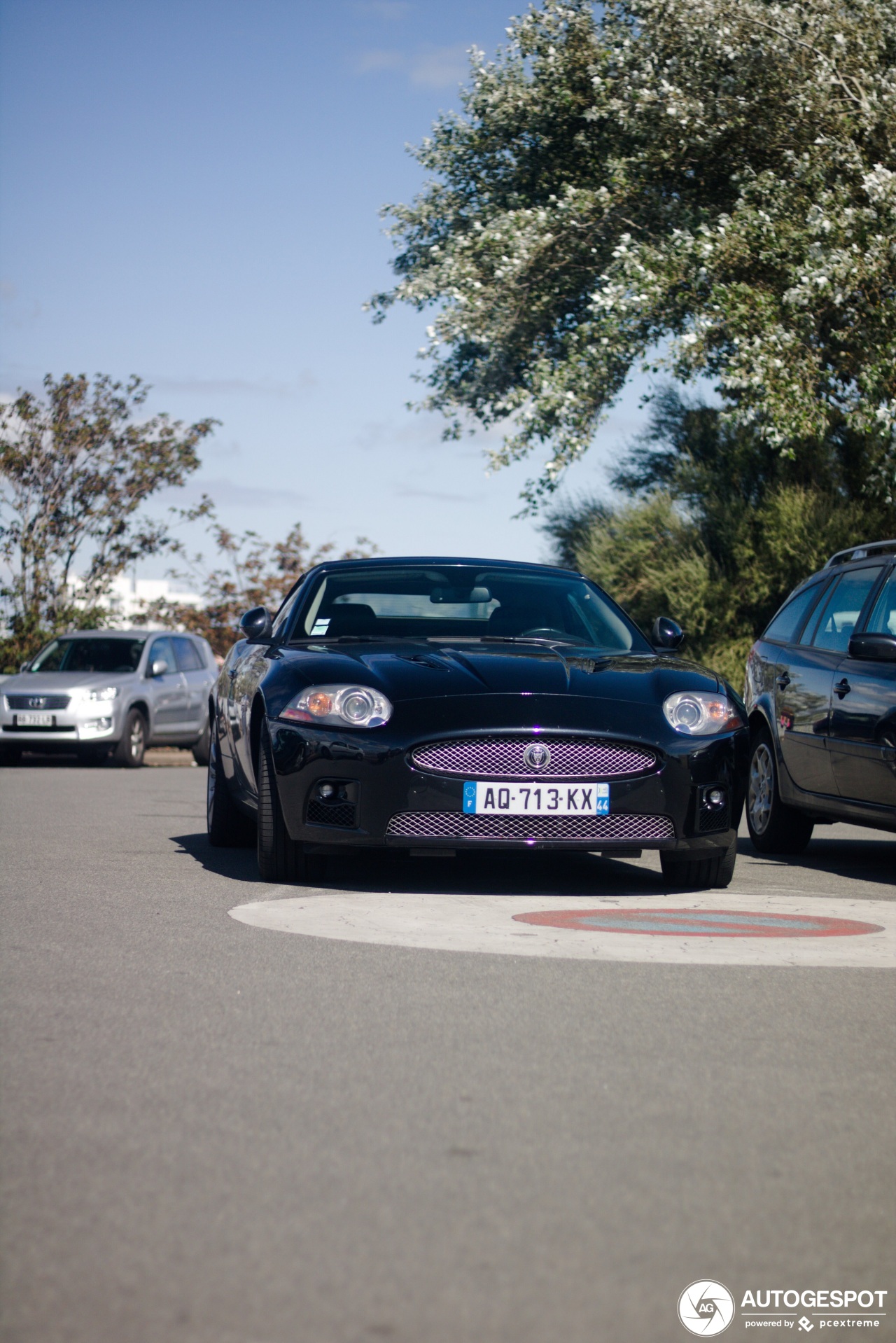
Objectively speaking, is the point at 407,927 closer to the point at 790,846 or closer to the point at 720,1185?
the point at 720,1185

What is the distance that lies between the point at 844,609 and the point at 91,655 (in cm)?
1382

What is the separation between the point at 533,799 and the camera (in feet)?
22.6

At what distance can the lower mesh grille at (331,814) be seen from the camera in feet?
22.8

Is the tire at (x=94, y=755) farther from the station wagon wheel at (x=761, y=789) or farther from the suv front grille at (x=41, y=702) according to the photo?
the station wagon wheel at (x=761, y=789)

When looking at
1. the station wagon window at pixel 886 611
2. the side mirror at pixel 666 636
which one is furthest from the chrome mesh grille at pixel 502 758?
the station wagon window at pixel 886 611

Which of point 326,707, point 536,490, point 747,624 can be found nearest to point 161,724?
point 536,490

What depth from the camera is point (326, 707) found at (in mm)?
7098

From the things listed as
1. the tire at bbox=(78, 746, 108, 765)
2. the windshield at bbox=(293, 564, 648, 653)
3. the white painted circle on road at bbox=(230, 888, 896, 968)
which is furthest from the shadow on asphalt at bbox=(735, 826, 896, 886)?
the tire at bbox=(78, 746, 108, 765)

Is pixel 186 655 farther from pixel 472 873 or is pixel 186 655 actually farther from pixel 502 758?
pixel 502 758

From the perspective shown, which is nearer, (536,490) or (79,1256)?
(79,1256)

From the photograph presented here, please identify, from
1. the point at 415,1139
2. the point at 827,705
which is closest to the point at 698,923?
the point at 827,705

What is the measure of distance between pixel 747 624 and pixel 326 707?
1765cm

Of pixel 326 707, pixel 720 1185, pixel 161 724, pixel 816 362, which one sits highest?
pixel 816 362

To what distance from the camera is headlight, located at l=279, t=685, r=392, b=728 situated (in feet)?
23.0
